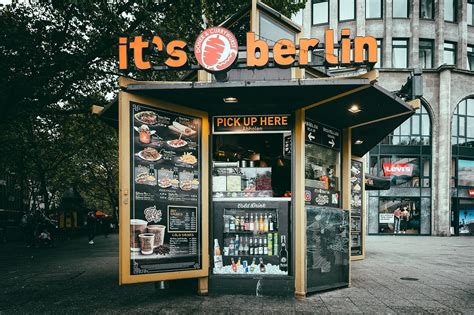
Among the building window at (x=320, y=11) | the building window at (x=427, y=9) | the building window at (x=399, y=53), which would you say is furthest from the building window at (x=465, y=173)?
the building window at (x=320, y=11)

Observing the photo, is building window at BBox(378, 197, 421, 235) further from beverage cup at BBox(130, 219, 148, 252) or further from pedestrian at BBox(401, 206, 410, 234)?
beverage cup at BBox(130, 219, 148, 252)

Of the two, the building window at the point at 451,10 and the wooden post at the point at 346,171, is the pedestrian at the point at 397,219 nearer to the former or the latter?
the building window at the point at 451,10

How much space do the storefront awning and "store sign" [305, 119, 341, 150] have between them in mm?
138

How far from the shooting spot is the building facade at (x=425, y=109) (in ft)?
84.8

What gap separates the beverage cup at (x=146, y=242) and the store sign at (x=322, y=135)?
3.21 meters

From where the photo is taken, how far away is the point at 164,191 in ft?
20.9

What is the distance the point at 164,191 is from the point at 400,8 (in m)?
26.5

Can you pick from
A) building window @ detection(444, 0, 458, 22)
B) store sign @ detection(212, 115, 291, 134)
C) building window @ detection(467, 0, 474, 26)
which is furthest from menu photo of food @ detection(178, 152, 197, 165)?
building window @ detection(467, 0, 474, 26)

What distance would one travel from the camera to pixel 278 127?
6969 mm

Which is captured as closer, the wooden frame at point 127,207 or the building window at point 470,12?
the wooden frame at point 127,207

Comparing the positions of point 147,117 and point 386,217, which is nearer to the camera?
point 147,117

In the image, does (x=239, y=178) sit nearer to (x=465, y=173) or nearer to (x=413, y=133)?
(x=413, y=133)

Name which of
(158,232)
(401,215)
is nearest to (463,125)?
(401,215)

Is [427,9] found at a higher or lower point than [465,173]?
higher
